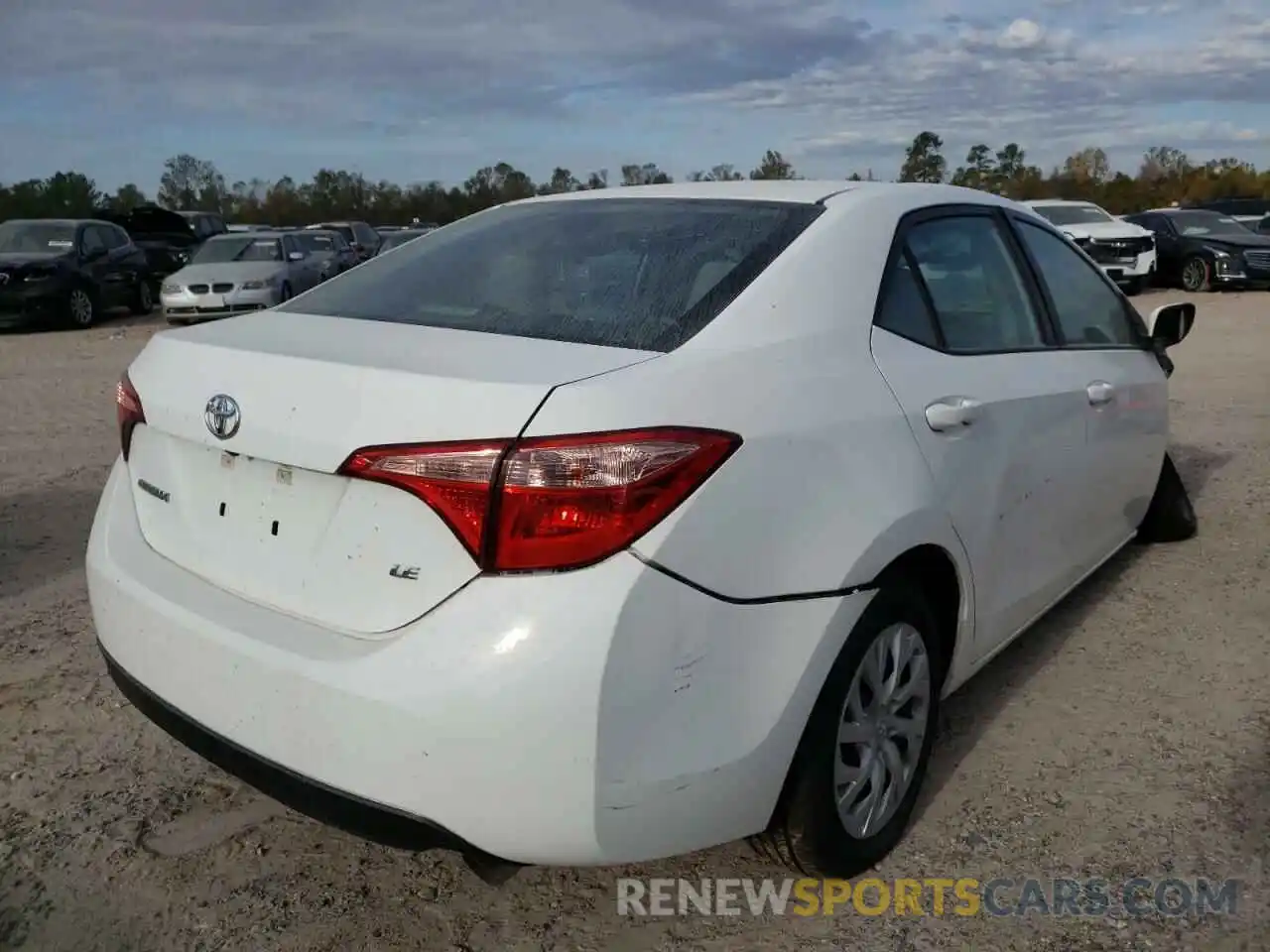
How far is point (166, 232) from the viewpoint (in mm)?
23172

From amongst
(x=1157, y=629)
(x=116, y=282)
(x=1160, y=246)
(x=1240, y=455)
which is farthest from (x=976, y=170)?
(x=1157, y=629)

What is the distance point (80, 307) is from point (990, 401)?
1598cm

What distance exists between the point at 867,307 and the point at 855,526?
588 millimetres

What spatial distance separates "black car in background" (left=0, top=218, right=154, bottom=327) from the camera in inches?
593

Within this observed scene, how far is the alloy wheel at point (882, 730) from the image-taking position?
2.40 m

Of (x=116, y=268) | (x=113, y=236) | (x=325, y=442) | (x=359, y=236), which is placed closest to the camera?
(x=325, y=442)

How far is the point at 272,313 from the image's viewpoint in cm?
271

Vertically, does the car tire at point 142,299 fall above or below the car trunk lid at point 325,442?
below

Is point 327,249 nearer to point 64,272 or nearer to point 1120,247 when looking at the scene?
point 64,272

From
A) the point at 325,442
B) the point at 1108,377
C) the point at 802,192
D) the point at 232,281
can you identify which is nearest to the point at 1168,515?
the point at 1108,377

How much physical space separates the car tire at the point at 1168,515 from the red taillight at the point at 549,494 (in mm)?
3560

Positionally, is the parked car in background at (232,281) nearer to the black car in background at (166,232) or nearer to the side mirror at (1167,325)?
the black car in background at (166,232)

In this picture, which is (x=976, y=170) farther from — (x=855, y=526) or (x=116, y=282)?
(x=855, y=526)

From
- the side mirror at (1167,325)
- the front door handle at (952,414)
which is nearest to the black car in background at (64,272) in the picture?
the side mirror at (1167,325)
